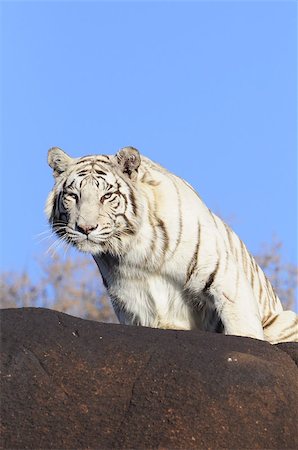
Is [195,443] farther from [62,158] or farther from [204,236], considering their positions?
[62,158]

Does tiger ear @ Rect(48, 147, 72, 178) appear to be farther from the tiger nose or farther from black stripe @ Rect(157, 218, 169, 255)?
black stripe @ Rect(157, 218, 169, 255)

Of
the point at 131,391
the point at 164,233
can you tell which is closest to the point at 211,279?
the point at 164,233

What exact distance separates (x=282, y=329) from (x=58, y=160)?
2.06 m

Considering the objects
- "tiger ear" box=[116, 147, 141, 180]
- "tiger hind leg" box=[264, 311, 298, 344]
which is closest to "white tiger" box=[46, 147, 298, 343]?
"tiger ear" box=[116, 147, 141, 180]

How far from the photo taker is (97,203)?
6.89 meters

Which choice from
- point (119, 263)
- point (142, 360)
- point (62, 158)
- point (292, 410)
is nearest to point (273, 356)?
point (292, 410)

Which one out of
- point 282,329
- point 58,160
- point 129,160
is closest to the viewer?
point 129,160

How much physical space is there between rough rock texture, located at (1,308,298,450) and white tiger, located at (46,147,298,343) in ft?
4.40

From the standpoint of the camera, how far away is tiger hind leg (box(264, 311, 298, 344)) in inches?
298

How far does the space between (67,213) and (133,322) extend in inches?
38.7

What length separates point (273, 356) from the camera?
18.9 ft


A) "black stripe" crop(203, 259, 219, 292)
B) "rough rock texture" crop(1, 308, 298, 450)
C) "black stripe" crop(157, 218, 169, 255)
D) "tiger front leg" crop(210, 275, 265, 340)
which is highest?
"black stripe" crop(157, 218, 169, 255)

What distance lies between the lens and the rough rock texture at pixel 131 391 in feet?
17.0

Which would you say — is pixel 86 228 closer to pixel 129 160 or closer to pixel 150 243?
pixel 150 243
